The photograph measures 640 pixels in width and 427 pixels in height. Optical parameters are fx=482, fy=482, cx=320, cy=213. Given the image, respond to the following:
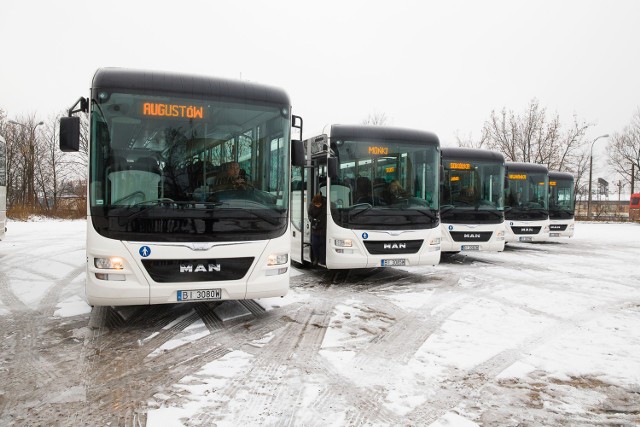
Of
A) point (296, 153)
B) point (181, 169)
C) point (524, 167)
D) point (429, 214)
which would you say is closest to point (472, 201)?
point (429, 214)

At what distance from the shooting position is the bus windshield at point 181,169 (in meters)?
5.61

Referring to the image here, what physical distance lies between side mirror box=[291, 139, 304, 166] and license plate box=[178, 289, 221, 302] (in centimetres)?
203

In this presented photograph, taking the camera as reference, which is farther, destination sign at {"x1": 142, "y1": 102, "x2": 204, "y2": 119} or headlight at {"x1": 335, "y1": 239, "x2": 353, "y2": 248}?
headlight at {"x1": 335, "y1": 239, "x2": 353, "y2": 248}

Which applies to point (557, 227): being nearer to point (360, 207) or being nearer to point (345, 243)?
point (360, 207)

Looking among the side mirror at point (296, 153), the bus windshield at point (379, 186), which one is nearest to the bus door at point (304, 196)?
the bus windshield at point (379, 186)

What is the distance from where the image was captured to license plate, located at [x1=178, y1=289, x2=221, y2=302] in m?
5.82

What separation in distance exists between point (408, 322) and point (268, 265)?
84.4 inches

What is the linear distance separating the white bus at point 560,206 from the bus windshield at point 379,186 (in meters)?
11.6

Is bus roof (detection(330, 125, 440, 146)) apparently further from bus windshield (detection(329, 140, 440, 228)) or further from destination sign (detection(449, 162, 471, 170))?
destination sign (detection(449, 162, 471, 170))

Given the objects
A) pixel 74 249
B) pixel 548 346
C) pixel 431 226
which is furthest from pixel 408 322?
pixel 74 249

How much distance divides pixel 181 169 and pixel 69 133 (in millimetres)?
1372

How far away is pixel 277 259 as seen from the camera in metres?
6.37

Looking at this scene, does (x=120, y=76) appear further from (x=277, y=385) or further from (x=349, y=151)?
(x=349, y=151)

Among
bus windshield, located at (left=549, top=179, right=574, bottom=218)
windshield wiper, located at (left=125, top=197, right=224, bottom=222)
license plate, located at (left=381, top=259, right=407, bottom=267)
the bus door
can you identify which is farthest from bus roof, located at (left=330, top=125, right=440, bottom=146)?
bus windshield, located at (left=549, top=179, right=574, bottom=218)
